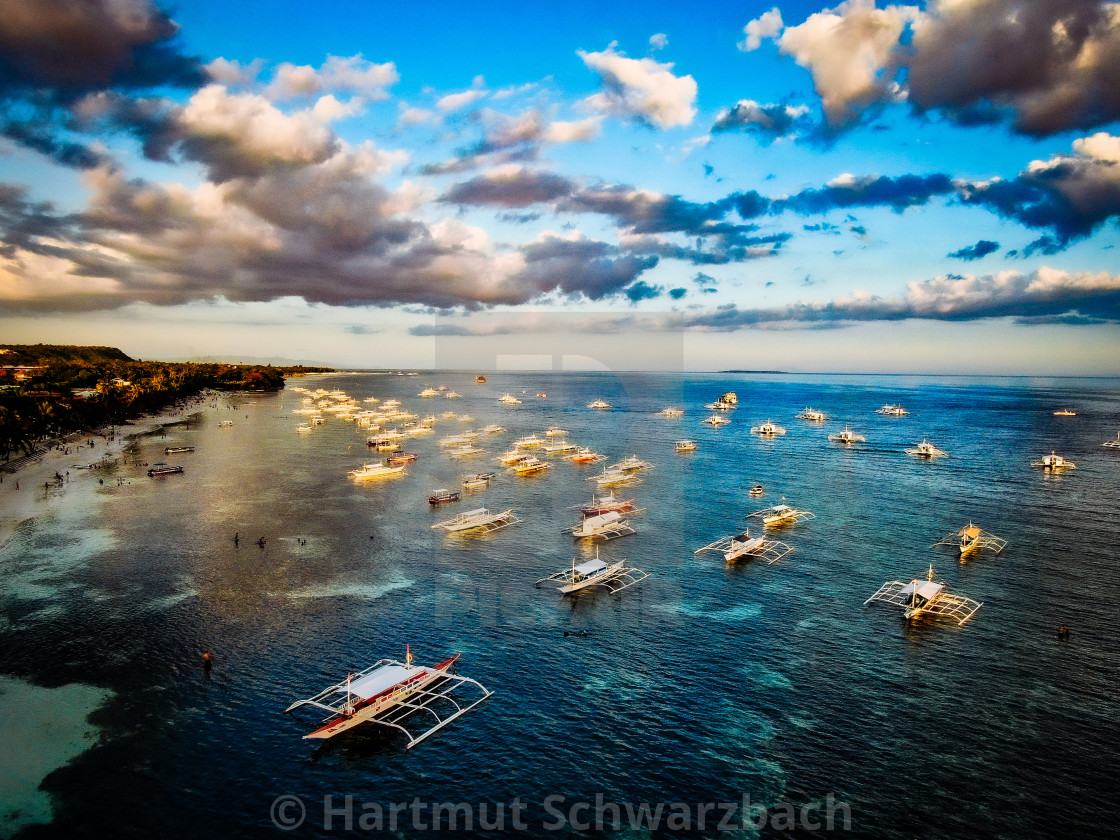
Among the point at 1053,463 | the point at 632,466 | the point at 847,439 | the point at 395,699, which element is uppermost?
the point at 847,439

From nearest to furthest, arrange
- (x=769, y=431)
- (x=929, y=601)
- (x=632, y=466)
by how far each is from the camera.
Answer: (x=929, y=601) < (x=632, y=466) < (x=769, y=431)

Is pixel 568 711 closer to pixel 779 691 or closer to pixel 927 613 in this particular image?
pixel 779 691

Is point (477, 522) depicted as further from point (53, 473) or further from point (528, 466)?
point (53, 473)

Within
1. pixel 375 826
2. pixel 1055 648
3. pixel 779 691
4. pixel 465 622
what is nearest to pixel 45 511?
pixel 465 622

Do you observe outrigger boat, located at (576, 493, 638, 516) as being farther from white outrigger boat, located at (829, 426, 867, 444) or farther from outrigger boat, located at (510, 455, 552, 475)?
white outrigger boat, located at (829, 426, 867, 444)

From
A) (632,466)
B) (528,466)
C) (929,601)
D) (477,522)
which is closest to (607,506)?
(477,522)

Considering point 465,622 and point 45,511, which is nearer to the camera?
point 465,622

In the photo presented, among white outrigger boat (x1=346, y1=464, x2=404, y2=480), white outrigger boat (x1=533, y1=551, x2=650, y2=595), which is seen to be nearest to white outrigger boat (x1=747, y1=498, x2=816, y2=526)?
white outrigger boat (x1=533, y1=551, x2=650, y2=595)

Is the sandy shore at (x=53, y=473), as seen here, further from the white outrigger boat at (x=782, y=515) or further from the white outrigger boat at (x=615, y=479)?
the white outrigger boat at (x=782, y=515)

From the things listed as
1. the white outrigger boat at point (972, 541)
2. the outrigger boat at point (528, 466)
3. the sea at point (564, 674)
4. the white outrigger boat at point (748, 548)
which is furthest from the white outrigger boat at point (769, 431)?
the white outrigger boat at point (748, 548)
